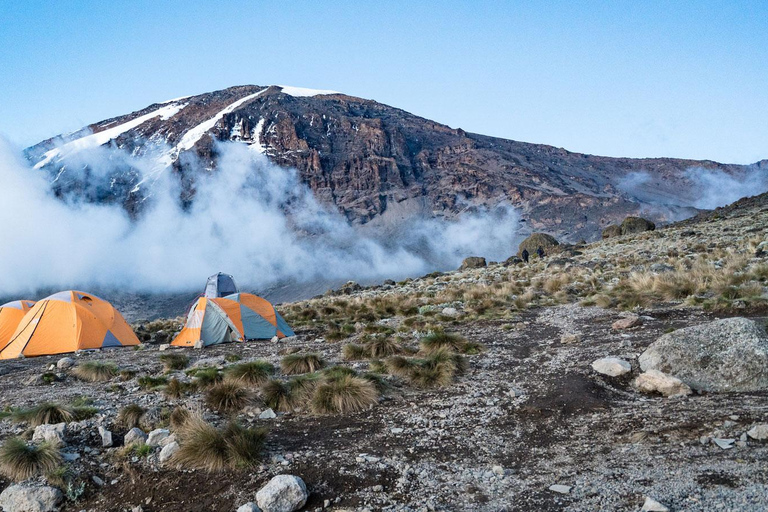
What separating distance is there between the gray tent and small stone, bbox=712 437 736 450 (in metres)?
22.1

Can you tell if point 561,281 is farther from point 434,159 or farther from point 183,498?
point 434,159

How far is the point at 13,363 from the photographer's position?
15.3 m

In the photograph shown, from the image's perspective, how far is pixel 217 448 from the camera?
5.87 metres

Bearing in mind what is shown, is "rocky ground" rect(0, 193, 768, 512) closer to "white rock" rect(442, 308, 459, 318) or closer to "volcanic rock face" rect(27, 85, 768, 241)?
"white rock" rect(442, 308, 459, 318)

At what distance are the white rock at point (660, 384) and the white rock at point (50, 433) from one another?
25.3 ft

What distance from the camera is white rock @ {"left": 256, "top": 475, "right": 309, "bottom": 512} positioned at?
4.81 metres

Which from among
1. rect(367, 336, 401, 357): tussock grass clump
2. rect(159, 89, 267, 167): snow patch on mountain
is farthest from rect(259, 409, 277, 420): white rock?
rect(159, 89, 267, 167): snow patch on mountain

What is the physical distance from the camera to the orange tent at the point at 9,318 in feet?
58.9

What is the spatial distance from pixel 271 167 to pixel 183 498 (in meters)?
186

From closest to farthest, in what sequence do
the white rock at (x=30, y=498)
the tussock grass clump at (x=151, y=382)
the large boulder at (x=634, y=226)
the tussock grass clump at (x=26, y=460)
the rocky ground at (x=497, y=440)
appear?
1. the rocky ground at (x=497, y=440)
2. the white rock at (x=30, y=498)
3. the tussock grass clump at (x=26, y=460)
4. the tussock grass clump at (x=151, y=382)
5. the large boulder at (x=634, y=226)

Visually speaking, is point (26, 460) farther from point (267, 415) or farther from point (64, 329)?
point (64, 329)

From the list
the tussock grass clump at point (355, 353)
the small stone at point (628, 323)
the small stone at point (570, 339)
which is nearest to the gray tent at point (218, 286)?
the tussock grass clump at point (355, 353)

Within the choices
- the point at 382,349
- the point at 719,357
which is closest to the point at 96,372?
the point at 382,349

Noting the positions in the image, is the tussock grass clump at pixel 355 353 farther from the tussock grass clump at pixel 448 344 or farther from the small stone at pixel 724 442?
the small stone at pixel 724 442
